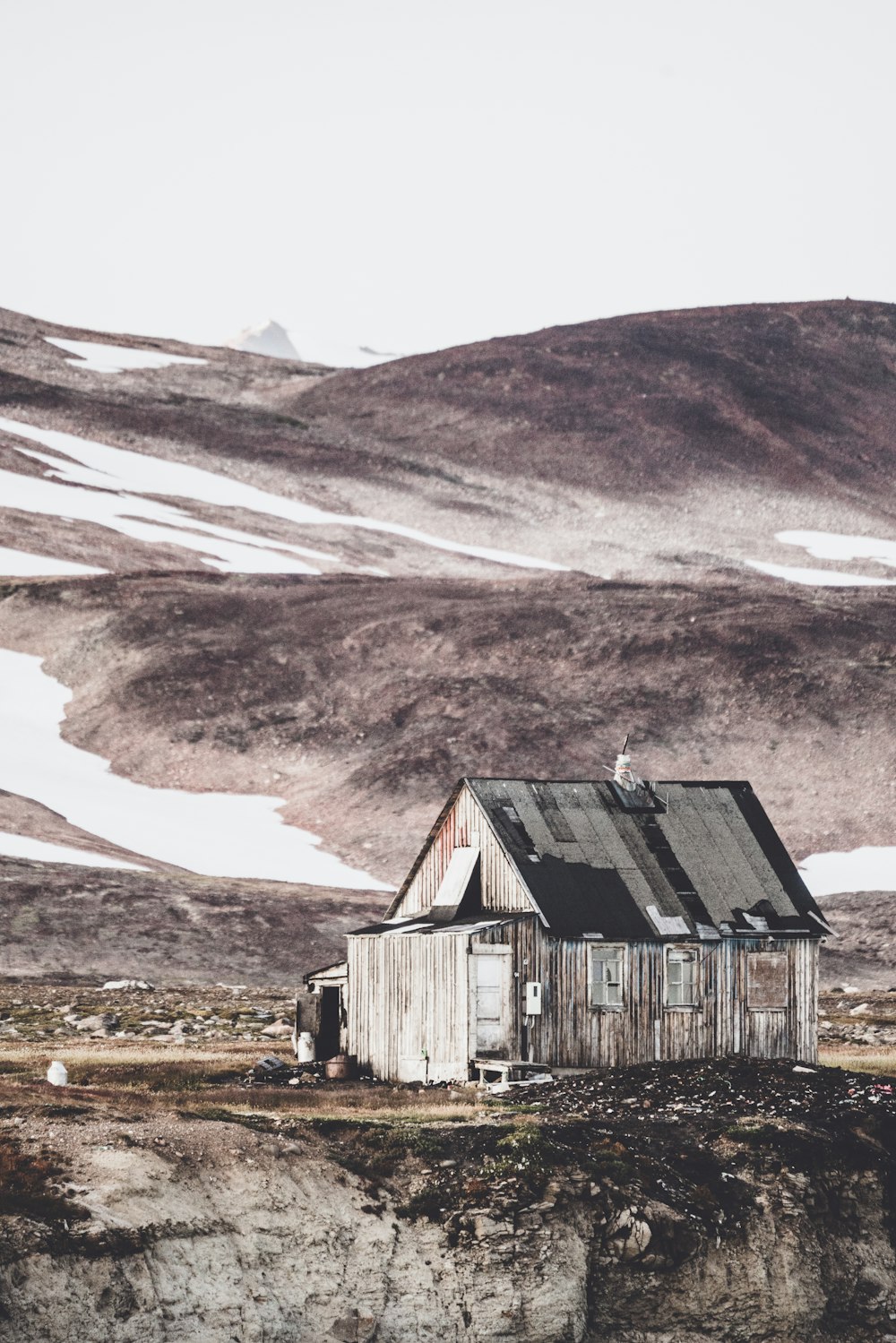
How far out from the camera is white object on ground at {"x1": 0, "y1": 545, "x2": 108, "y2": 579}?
122 m

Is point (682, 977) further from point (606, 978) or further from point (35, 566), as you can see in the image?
point (35, 566)

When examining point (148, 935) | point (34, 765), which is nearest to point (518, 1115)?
point (148, 935)

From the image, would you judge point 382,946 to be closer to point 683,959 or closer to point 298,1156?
point 683,959

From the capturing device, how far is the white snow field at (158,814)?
88000 mm

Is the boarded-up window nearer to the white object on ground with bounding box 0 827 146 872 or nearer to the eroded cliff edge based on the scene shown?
the eroded cliff edge

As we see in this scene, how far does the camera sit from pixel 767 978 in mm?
38656

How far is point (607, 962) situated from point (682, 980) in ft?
5.59

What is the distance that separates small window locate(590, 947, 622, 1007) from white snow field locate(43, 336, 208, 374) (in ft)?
475

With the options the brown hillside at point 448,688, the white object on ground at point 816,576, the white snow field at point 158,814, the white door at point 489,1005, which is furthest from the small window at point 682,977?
the white object on ground at point 816,576

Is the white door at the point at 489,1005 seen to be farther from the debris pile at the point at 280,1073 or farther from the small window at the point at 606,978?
the debris pile at the point at 280,1073

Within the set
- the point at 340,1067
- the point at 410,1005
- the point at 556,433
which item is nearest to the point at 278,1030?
the point at 340,1067

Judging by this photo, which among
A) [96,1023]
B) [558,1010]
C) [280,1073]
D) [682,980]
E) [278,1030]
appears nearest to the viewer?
[558,1010]

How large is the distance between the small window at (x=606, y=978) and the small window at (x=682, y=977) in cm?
114

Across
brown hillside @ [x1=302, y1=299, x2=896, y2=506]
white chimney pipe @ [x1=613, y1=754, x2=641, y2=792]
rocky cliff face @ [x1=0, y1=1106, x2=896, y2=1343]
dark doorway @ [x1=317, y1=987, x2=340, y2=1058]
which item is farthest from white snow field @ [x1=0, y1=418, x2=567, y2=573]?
rocky cliff face @ [x1=0, y1=1106, x2=896, y2=1343]
